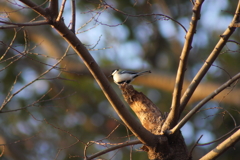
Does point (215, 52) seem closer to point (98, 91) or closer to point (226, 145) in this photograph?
point (226, 145)

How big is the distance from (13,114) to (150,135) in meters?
8.63

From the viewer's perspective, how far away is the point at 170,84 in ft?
25.4

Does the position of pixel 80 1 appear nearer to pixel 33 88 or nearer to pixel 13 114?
pixel 33 88

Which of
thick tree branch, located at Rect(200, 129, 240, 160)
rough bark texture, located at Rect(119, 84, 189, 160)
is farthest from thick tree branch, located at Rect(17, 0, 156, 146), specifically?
thick tree branch, located at Rect(200, 129, 240, 160)

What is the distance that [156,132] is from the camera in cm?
361

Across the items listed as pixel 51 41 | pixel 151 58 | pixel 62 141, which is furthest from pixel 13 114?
pixel 151 58

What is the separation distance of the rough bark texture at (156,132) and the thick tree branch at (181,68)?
186 millimetres

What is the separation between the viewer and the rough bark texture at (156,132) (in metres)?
3.32

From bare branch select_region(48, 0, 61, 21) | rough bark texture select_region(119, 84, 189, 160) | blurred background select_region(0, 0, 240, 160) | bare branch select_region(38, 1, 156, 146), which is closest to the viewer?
bare branch select_region(48, 0, 61, 21)

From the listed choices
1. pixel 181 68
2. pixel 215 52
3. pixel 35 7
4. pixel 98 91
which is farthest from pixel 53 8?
pixel 98 91

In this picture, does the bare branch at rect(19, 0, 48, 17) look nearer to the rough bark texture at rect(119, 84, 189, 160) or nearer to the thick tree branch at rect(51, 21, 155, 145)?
the thick tree branch at rect(51, 21, 155, 145)

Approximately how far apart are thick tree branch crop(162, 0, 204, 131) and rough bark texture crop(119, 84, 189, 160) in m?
0.19

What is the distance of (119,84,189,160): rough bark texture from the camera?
3.32m

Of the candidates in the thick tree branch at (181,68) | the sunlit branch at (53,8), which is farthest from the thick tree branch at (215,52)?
the sunlit branch at (53,8)
